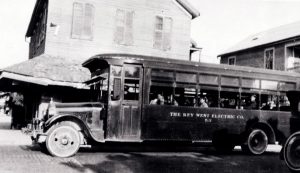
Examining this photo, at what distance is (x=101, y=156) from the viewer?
9375 mm

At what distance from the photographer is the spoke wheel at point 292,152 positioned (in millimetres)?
7641

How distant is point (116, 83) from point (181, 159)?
8.52 ft

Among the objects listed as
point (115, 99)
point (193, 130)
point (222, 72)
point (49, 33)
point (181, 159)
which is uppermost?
point (49, 33)

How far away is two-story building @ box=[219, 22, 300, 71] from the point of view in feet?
80.7

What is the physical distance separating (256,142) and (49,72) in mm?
8547

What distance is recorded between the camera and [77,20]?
16.8m

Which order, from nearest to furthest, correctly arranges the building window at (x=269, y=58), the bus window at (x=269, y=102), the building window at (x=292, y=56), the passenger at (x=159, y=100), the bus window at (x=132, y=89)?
the bus window at (x=132, y=89), the passenger at (x=159, y=100), the bus window at (x=269, y=102), the building window at (x=292, y=56), the building window at (x=269, y=58)

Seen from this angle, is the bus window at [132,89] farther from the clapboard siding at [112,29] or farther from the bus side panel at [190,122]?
the clapboard siding at [112,29]

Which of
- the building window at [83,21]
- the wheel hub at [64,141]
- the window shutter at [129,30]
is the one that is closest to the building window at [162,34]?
the window shutter at [129,30]

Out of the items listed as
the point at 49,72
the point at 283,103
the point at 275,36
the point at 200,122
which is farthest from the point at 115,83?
the point at 275,36

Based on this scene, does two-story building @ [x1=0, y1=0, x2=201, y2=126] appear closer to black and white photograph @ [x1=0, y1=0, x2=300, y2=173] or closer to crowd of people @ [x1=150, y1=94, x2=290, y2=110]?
black and white photograph @ [x1=0, y1=0, x2=300, y2=173]

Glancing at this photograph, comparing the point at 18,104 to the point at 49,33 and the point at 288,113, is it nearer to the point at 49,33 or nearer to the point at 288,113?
the point at 49,33

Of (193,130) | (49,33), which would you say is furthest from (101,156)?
(49,33)

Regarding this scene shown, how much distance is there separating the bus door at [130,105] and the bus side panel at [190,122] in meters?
0.24
